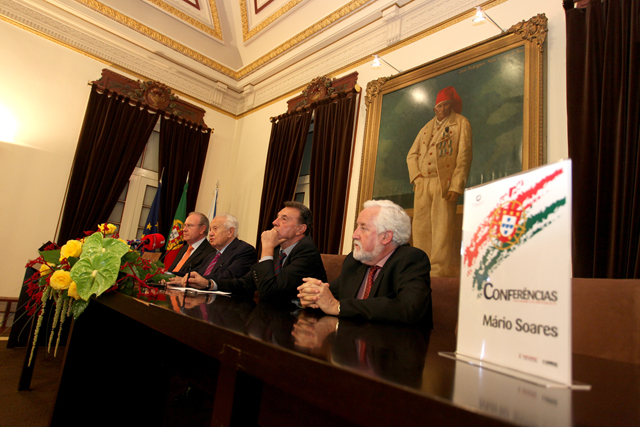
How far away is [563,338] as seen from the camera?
0.53 meters

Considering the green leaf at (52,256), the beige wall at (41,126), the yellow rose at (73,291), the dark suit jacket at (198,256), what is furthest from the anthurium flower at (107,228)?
the beige wall at (41,126)

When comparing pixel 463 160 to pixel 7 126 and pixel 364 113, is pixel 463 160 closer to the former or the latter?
pixel 364 113

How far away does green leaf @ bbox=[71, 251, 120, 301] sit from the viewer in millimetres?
1299

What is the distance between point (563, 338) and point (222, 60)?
707 centimetres

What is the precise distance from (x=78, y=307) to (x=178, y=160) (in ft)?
16.6

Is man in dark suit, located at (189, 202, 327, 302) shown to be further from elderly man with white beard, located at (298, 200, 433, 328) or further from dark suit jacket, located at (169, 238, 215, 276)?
dark suit jacket, located at (169, 238, 215, 276)

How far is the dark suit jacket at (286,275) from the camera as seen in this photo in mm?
2033

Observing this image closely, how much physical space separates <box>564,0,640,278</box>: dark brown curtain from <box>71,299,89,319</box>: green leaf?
2.85 meters

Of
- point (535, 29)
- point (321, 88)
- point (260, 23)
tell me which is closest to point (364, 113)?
point (321, 88)

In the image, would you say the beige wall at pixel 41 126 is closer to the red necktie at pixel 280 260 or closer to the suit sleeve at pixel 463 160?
the suit sleeve at pixel 463 160

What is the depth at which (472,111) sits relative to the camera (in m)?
3.38

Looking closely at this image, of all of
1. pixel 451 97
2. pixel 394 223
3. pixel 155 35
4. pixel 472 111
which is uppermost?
pixel 155 35

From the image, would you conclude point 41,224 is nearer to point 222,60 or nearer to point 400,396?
point 222,60

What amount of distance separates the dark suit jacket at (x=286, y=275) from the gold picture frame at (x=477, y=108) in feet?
5.48
